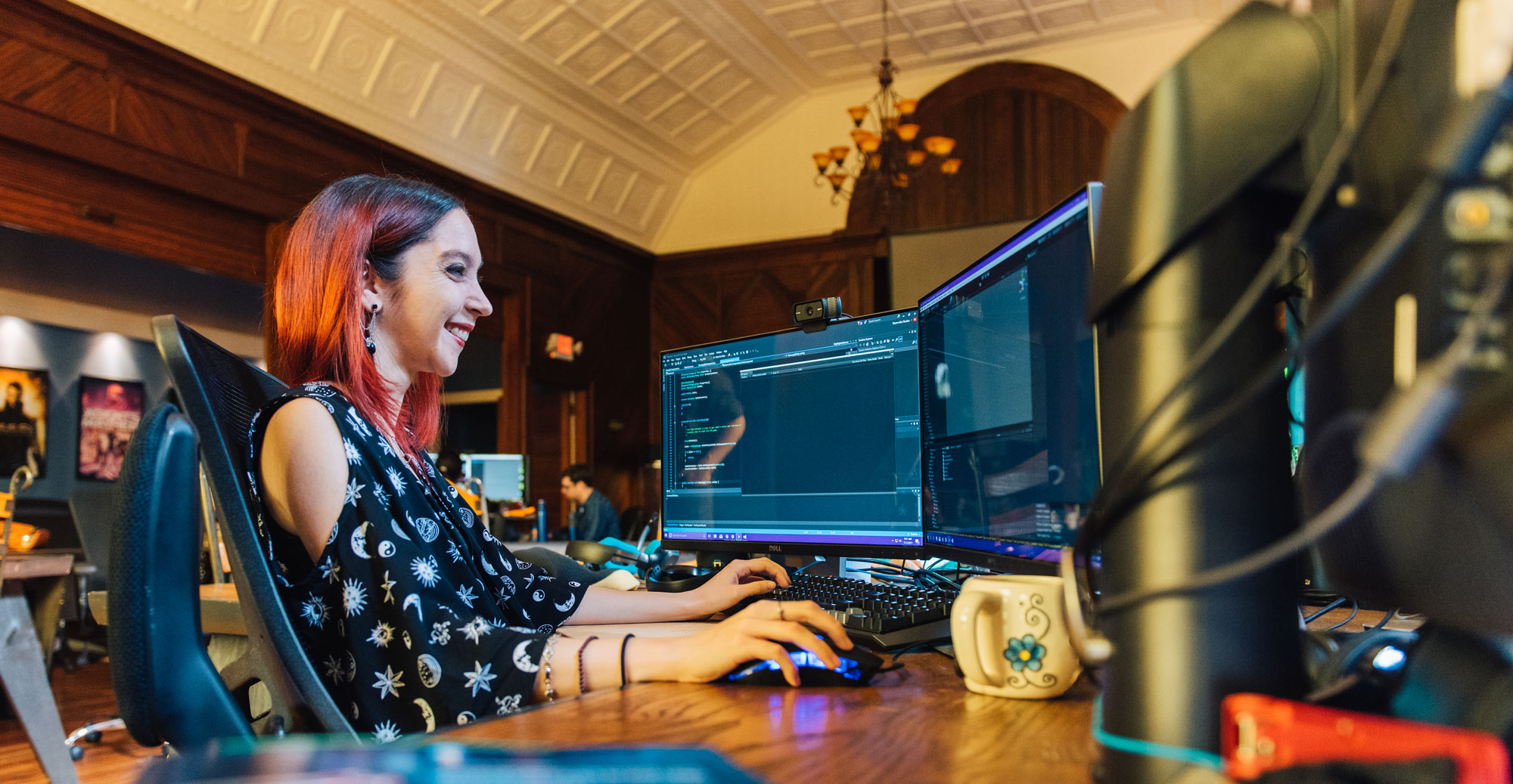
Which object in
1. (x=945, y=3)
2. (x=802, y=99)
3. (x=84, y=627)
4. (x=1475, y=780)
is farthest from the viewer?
(x=802, y=99)

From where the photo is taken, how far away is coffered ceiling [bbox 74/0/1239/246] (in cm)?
476

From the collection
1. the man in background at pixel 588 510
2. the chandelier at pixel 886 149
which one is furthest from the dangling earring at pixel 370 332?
the chandelier at pixel 886 149

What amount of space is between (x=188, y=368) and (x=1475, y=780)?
0.99 metres

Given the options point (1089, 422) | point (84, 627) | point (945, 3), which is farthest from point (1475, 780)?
point (84, 627)

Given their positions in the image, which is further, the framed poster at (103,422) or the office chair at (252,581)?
the framed poster at (103,422)

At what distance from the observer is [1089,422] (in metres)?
0.83

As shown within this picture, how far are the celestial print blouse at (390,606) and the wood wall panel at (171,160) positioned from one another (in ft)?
12.1

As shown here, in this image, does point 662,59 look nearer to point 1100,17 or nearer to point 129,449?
point 1100,17

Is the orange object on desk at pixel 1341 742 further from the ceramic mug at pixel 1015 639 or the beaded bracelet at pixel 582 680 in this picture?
the beaded bracelet at pixel 582 680

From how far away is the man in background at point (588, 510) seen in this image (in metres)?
5.48

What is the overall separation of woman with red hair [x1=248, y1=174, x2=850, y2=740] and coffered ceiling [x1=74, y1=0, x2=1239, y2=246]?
387cm

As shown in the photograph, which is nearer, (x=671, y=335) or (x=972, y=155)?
(x=972, y=155)

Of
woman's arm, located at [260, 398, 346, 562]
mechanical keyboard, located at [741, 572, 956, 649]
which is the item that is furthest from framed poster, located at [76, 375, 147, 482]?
mechanical keyboard, located at [741, 572, 956, 649]

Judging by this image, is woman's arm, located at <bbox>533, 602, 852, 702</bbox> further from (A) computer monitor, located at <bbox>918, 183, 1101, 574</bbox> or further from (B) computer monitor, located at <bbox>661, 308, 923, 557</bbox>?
(B) computer monitor, located at <bbox>661, 308, 923, 557</bbox>
